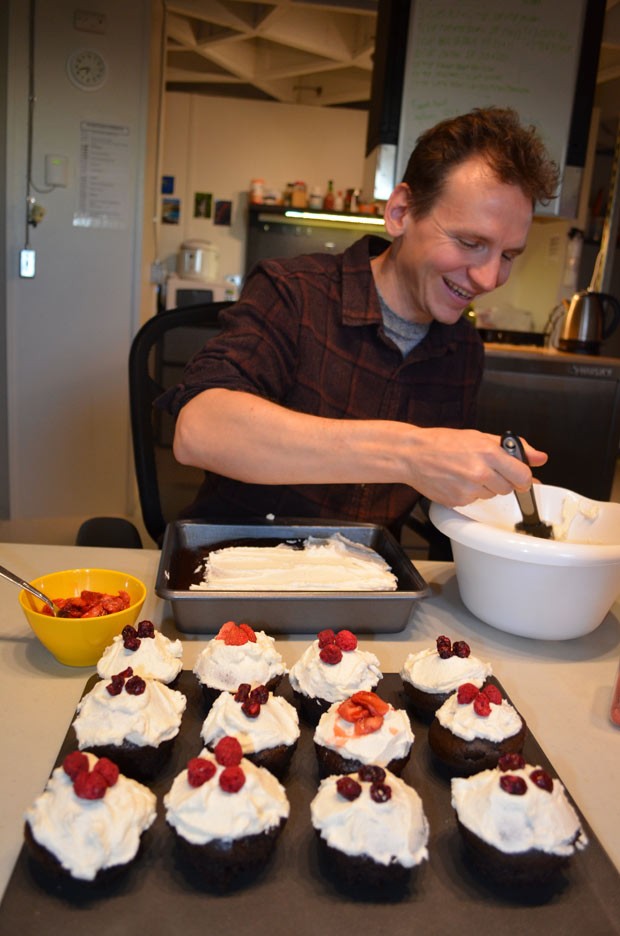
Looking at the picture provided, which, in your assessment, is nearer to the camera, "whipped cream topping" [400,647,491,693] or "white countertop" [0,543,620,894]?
"white countertop" [0,543,620,894]

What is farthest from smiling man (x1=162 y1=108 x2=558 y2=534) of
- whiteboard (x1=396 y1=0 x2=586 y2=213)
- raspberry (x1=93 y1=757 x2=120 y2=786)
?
whiteboard (x1=396 y1=0 x2=586 y2=213)

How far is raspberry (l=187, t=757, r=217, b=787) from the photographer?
0.65 m

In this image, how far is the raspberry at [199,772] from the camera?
0.65 metres

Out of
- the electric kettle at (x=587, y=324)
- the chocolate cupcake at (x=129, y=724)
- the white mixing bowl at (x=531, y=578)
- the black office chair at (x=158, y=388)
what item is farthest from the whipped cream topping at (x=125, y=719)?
the electric kettle at (x=587, y=324)

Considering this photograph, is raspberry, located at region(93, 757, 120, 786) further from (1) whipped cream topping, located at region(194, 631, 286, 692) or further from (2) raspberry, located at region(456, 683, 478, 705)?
(2) raspberry, located at region(456, 683, 478, 705)

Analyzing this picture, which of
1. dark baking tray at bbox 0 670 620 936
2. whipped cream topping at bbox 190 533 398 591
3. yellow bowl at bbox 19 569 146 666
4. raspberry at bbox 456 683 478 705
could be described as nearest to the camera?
dark baking tray at bbox 0 670 620 936

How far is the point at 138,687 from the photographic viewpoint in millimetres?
757

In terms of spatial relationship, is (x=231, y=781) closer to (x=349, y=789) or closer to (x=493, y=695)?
(x=349, y=789)

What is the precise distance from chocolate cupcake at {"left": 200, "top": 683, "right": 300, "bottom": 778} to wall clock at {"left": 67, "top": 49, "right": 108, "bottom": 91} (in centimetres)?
295

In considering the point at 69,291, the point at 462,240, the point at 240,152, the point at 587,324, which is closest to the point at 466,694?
the point at 462,240

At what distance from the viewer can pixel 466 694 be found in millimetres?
801

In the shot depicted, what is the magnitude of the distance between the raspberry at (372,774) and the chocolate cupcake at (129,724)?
203mm

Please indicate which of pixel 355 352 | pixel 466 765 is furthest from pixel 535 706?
pixel 355 352

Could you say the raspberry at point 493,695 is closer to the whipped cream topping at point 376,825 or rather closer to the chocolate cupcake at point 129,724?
the whipped cream topping at point 376,825
